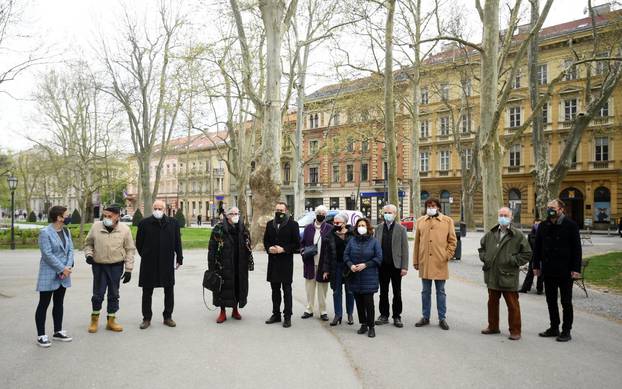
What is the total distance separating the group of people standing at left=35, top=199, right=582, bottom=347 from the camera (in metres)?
6.46

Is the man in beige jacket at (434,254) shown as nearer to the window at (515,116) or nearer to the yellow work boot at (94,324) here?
the yellow work boot at (94,324)

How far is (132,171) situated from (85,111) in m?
12.5

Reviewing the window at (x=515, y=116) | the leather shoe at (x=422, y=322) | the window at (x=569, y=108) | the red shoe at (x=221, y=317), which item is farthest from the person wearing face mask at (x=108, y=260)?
the window at (x=515, y=116)

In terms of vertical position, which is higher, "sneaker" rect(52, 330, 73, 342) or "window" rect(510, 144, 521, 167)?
"window" rect(510, 144, 521, 167)

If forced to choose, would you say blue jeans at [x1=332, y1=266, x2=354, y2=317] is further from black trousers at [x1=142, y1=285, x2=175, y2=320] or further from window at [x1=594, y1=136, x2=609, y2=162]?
window at [x1=594, y1=136, x2=609, y2=162]

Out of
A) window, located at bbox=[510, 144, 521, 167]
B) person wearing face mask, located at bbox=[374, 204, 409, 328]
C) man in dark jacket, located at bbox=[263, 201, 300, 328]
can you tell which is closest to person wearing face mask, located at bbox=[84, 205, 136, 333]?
man in dark jacket, located at bbox=[263, 201, 300, 328]

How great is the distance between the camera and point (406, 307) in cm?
869

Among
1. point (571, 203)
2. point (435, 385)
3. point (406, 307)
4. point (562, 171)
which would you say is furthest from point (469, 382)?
point (571, 203)

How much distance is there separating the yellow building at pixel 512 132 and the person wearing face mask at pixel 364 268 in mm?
25715

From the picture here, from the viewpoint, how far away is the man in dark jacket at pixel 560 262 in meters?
6.48

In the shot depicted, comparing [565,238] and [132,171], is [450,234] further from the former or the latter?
[132,171]

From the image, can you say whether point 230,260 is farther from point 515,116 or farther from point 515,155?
point 515,155

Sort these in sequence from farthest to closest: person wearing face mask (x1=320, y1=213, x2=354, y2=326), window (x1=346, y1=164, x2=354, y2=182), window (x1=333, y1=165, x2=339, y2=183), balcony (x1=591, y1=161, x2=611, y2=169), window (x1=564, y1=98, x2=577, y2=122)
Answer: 1. window (x1=333, y1=165, x2=339, y2=183)
2. window (x1=346, y1=164, x2=354, y2=182)
3. window (x1=564, y1=98, x2=577, y2=122)
4. balcony (x1=591, y1=161, x2=611, y2=169)
5. person wearing face mask (x1=320, y1=213, x2=354, y2=326)

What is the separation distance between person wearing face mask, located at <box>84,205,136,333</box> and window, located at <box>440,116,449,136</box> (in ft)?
152
